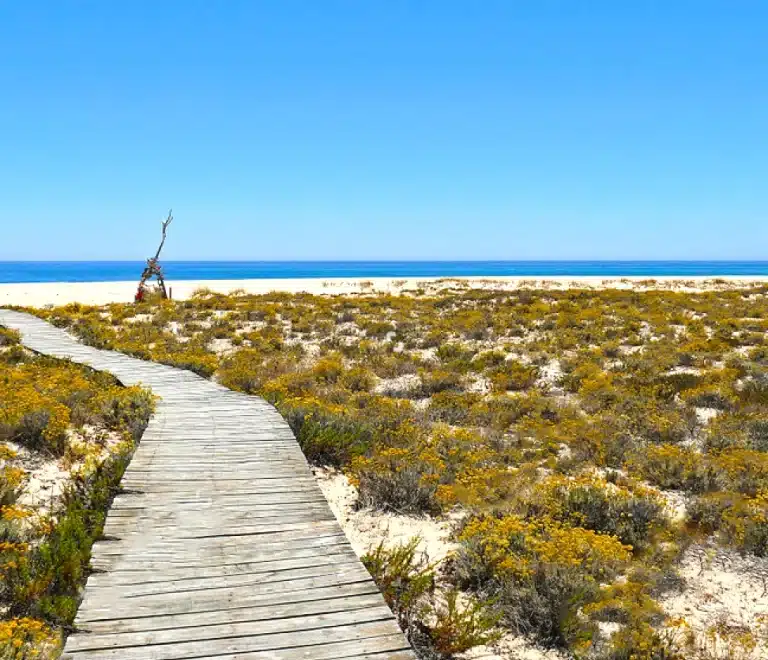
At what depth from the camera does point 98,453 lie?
7875 millimetres

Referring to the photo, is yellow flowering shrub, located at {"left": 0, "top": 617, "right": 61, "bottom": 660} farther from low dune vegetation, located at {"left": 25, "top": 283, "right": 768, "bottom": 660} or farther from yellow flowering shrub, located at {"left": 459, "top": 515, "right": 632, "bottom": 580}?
yellow flowering shrub, located at {"left": 459, "top": 515, "right": 632, "bottom": 580}

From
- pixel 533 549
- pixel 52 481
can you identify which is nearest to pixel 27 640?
pixel 52 481

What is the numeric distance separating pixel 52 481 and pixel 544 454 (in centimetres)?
651

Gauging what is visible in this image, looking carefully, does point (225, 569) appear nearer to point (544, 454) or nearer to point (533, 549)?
point (533, 549)

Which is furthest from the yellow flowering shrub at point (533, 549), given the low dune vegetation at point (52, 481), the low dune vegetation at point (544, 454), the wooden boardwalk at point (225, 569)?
the low dune vegetation at point (52, 481)

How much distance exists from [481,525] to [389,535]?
114cm

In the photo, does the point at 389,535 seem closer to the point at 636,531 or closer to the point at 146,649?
the point at 636,531

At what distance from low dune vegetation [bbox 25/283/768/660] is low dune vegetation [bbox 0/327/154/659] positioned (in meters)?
0.51

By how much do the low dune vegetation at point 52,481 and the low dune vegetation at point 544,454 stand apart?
20.1 inches

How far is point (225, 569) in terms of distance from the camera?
15.3 feet

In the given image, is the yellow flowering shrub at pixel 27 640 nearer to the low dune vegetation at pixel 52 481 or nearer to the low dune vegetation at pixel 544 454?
the low dune vegetation at pixel 52 481

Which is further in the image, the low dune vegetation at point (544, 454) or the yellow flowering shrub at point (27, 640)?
the low dune vegetation at point (544, 454)

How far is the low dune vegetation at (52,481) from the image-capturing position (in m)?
4.32

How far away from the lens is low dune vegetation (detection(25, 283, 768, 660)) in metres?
4.90
